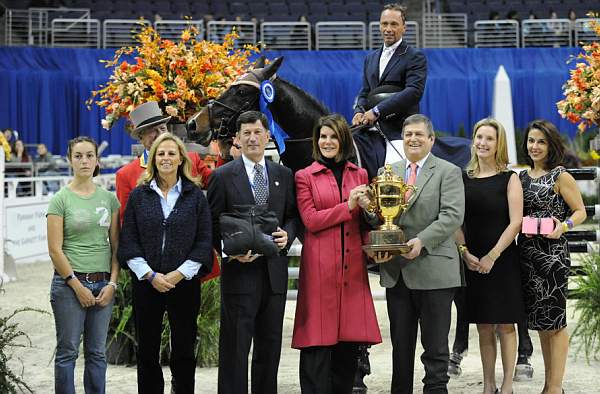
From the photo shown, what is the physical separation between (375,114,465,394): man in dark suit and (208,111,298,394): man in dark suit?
0.57m

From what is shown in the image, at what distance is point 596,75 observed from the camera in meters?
6.76

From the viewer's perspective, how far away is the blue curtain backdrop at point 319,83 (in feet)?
68.4

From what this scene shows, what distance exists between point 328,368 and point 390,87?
82.8 inches

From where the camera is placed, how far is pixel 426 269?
4141mm

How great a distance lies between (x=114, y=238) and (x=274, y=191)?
844 millimetres

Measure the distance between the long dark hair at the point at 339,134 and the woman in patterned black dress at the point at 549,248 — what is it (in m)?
1.09

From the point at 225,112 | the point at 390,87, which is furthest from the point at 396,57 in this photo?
the point at 225,112

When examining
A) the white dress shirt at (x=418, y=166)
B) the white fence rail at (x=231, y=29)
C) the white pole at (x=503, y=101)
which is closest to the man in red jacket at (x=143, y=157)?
the white dress shirt at (x=418, y=166)

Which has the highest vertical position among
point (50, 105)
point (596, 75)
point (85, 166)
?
point (50, 105)

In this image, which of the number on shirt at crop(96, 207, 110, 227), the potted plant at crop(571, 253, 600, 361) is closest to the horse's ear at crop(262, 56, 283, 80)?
the number on shirt at crop(96, 207, 110, 227)

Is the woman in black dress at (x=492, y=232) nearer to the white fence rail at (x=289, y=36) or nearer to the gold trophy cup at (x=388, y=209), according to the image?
the gold trophy cup at (x=388, y=209)

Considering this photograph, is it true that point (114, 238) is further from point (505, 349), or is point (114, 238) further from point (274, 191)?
point (505, 349)

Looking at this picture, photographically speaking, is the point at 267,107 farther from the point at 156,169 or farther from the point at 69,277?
the point at 69,277

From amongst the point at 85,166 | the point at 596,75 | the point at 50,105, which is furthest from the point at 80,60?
the point at 85,166
